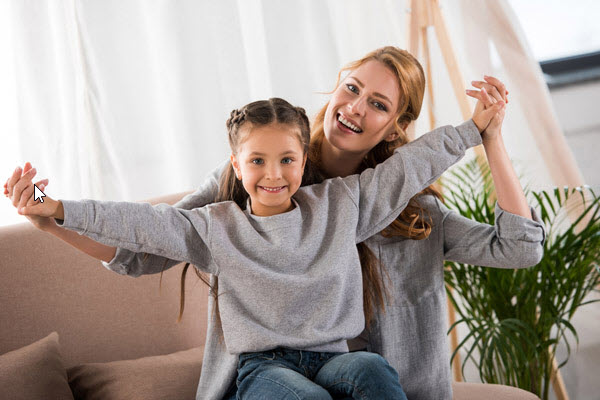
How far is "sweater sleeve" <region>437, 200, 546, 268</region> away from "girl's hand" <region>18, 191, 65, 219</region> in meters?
0.86

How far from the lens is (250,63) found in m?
2.64

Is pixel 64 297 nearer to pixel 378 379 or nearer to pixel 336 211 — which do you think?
pixel 336 211

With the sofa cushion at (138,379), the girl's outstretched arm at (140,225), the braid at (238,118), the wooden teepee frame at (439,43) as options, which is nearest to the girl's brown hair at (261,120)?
the braid at (238,118)

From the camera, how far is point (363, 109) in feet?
5.04

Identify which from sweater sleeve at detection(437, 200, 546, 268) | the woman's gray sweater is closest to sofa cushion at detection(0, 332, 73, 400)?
the woman's gray sweater

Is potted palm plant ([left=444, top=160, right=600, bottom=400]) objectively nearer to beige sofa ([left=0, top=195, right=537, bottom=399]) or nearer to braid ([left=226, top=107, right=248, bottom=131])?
beige sofa ([left=0, top=195, right=537, bottom=399])

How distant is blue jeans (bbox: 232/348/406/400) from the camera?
3.95 ft

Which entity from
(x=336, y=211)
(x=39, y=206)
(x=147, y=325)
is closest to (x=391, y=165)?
(x=336, y=211)

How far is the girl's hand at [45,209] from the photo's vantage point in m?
1.11

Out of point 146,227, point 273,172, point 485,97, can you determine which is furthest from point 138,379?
point 485,97

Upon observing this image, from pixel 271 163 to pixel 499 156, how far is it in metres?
0.47

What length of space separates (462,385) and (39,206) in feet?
3.89

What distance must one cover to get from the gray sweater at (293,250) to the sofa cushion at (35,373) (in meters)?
0.49

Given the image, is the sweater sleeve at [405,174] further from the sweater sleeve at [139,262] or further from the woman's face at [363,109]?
the sweater sleeve at [139,262]
